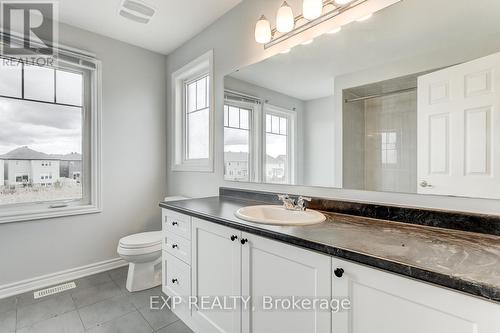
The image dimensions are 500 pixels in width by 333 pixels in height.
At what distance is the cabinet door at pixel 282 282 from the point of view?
914 mm

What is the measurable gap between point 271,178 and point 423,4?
1273 millimetres

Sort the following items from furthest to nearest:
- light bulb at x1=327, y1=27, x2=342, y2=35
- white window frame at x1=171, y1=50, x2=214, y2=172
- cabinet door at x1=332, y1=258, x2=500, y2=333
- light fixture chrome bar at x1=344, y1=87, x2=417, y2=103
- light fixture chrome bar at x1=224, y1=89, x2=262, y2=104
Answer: white window frame at x1=171, y1=50, x2=214, y2=172 → light fixture chrome bar at x1=224, y1=89, x2=262, y2=104 → light bulb at x1=327, y1=27, x2=342, y2=35 → light fixture chrome bar at x1=344, y1=87, x2=417, y2=103 → cabinet door at x1=332, y1=258, x2=500, y2=333

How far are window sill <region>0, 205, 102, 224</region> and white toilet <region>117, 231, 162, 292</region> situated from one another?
622mm

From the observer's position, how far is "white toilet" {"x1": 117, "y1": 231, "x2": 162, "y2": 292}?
2.02m

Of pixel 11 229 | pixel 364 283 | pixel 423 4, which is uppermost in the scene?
pixel 423 4

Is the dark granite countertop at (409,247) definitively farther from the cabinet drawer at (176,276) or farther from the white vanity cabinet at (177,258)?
the cabinet drawer at (176,276)

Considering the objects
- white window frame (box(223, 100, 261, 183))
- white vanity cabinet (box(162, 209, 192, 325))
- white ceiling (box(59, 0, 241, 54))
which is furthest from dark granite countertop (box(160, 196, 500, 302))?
white ceiling (box(59, 0, 241, 54))

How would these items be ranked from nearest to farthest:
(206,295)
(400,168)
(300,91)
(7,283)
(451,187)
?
(451,187), (400,168), (206,295), (300,91), (7,283)

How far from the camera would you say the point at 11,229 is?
2.10m

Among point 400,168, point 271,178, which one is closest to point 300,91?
point 271,178

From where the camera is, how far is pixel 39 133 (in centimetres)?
225

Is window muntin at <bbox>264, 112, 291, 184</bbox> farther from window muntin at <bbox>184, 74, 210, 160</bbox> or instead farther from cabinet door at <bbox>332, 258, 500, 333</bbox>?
cabinet door at <bbox>332, 258, 500, 333</bbox>

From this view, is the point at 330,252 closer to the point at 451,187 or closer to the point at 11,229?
the point at 451,187

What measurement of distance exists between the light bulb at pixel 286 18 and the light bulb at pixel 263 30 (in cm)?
13
